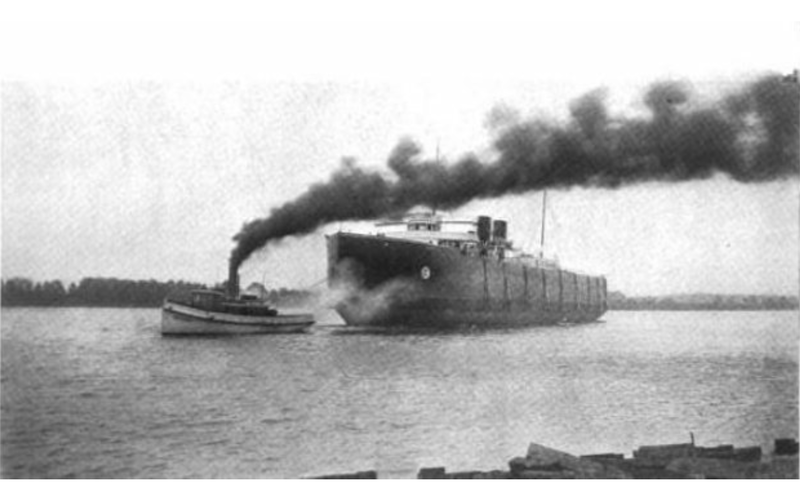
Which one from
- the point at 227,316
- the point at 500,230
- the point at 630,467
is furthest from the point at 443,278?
the point at 630,467

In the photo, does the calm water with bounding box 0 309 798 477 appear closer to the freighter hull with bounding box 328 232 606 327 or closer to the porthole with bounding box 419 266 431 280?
the freighter hull with bounding box 328 232 606 327

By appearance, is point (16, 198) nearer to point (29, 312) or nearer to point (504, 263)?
point (29, 312)

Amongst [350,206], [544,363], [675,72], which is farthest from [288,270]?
[675,72]

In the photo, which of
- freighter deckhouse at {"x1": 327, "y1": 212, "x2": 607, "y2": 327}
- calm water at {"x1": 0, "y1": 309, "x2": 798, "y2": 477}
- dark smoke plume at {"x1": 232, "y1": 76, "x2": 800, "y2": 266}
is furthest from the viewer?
freighter deckhouse at {"x1": 327, "y1": 212, "x2": 607, "y2": 327}

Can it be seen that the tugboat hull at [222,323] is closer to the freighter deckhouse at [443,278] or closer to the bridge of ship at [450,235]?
the freighter deckhouse at [443,278]

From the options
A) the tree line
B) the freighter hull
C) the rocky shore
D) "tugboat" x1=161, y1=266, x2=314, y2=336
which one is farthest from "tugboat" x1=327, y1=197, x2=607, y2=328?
the rocky shore

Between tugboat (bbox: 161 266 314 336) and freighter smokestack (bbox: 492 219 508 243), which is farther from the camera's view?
freighter smokestack (bbox: 492 219 508 243)

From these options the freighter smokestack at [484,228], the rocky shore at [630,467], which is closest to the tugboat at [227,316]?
the freighter smokestack at [484,228]
